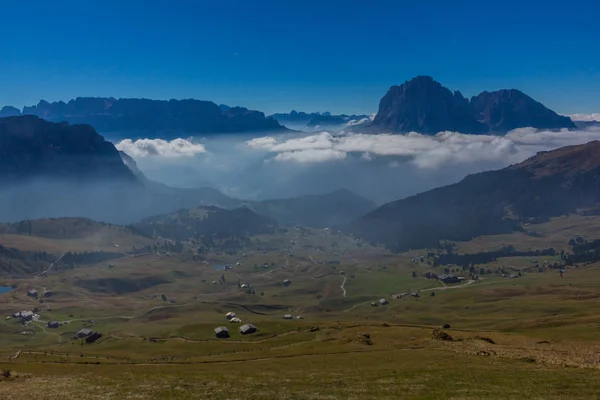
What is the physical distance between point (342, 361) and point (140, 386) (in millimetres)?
41045

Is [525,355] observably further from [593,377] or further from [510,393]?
[510,393]

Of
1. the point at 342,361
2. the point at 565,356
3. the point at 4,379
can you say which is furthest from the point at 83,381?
the point at 565,356

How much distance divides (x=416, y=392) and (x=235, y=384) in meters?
26.5

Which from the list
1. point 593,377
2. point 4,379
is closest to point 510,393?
point 593,377

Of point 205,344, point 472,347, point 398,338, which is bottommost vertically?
point 205,344

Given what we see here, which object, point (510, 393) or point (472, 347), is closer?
point (510, 393)

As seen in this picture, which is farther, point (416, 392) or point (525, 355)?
point (525, 355)

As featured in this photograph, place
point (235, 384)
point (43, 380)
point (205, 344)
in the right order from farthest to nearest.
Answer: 1. point (205, 344)
2. point (43, 380)
3. point (235, 384)

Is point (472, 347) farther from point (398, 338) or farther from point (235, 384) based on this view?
point (235, 384)

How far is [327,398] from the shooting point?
58438 mm

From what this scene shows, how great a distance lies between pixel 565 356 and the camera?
84812 mm

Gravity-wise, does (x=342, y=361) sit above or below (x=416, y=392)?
below

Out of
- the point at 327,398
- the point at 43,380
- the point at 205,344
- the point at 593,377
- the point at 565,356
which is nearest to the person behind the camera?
the point at 327,398

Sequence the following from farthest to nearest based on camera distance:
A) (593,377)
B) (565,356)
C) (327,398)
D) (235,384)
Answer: (565,356), (235,384), (593,377), (327,398)
